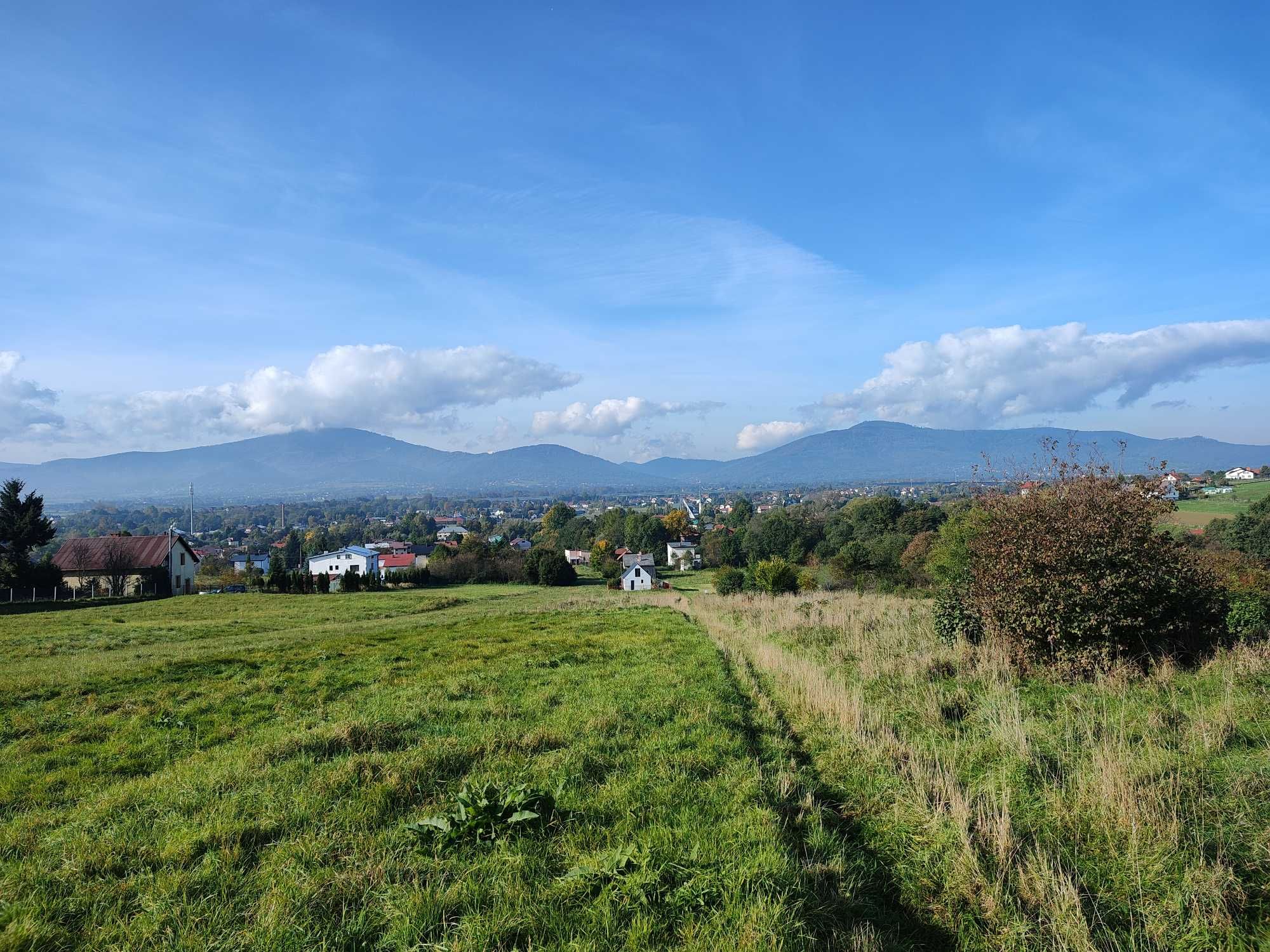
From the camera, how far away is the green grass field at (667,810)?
3.82m

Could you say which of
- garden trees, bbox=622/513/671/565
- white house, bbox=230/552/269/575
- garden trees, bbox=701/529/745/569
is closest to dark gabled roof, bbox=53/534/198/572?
white house, bbox=230/552/269/575

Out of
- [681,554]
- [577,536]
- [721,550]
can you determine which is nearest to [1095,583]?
[721,550]

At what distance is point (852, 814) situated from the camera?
5.64 m

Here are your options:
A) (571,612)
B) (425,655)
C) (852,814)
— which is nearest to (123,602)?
(571,612)

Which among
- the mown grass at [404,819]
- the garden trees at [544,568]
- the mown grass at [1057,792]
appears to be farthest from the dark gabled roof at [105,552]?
the mown grass at [1057,792]

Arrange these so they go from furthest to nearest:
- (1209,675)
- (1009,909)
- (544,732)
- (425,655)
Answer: (425,655) < (1209,675) < (544,732) < (1009,909)

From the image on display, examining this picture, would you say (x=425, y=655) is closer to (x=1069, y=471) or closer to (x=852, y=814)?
(x=852, y=814)

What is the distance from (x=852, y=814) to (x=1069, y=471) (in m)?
8.65

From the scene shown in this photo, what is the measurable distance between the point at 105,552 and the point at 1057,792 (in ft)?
223

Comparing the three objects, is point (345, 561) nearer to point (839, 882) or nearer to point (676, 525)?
point (676, 525)

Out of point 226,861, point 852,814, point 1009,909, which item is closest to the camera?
point 1009,909

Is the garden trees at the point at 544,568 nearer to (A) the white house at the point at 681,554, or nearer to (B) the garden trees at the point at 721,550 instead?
(B) the garden trees at the point at 721,550

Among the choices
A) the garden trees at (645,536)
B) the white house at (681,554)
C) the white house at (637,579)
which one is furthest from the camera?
the garden trees at (645,536)

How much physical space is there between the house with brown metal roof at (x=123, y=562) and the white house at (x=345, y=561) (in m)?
34.8
